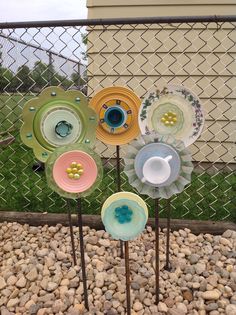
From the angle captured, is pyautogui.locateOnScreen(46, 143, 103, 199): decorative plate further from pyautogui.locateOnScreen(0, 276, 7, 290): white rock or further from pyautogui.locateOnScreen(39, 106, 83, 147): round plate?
pyautogui.locateOnScreen(0, 276, 7, 290): white rock

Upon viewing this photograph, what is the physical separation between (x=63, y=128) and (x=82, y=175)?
21 centimetres

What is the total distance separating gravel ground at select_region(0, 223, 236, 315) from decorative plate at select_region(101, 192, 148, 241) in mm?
519

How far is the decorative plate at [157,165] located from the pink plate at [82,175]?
0.42 ft

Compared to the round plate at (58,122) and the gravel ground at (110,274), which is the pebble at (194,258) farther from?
the round plate at (58,122)

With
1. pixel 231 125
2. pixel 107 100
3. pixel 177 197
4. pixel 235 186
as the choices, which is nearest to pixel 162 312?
pixel 107 100

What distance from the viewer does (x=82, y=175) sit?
4.18ft

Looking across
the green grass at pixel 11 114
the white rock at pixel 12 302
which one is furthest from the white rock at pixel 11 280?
the green grass at pixel 11 114

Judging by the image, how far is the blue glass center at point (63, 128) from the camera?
1.35m

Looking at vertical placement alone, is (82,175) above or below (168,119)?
below

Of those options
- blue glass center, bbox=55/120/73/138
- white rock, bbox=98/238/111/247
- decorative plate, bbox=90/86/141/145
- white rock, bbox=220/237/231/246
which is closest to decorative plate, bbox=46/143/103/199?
blue glass center, bbox=55/120/73/138

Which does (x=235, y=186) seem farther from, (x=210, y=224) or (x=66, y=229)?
(x=66, y=229)

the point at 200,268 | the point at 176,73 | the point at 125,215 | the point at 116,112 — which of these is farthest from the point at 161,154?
the point at 176,73

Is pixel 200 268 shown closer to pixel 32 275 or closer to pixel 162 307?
pixel 162 307

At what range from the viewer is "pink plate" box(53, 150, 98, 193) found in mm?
1255
